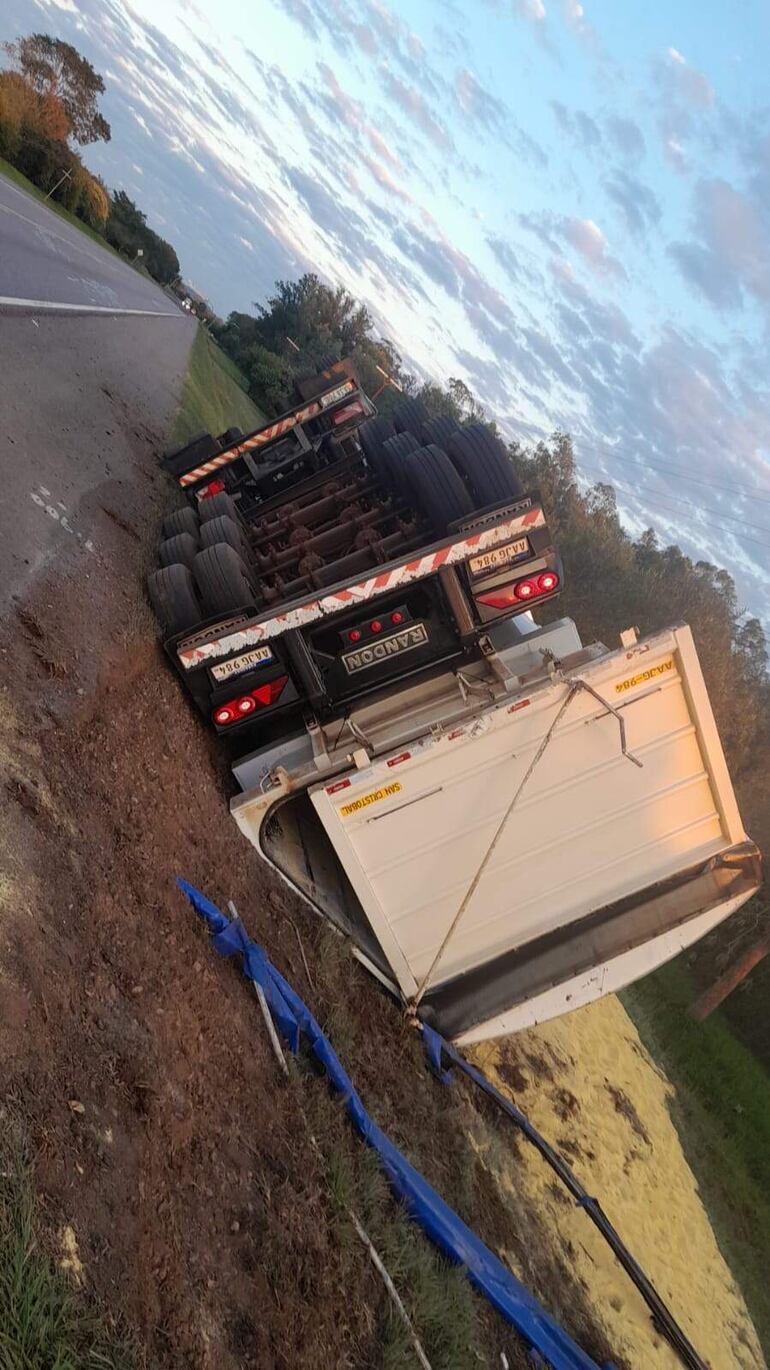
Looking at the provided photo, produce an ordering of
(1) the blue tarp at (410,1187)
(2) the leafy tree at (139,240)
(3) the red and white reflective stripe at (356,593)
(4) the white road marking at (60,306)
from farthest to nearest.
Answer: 1. (2) the leafy tree at (139,240)
2. (4) the white road marking at (60,306)
3. (3) the red and white reflective stripe at (356,593)
4. (1) the blue tarp at (410,1187)

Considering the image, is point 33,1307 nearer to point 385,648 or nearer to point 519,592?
point 385,648

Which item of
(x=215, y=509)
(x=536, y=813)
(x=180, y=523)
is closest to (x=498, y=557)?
(x=536, y=813)

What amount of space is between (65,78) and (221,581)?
33734 mm

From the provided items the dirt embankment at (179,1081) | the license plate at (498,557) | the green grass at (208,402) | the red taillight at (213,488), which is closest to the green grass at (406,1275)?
the dirt embankment at (179,1081)

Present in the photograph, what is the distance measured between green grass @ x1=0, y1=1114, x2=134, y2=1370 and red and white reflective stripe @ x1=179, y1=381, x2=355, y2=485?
804 cm

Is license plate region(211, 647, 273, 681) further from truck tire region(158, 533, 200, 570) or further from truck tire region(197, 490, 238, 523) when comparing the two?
truck tire region(197, 490, 238, 523)

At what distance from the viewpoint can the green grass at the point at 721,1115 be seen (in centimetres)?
887

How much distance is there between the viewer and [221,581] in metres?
5.34

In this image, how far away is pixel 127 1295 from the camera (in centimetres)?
240

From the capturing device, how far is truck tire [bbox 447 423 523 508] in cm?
590

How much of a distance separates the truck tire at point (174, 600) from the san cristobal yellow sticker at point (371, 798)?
5.78ft

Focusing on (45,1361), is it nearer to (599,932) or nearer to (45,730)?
(45,730)

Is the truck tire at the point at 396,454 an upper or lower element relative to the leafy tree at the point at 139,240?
lower

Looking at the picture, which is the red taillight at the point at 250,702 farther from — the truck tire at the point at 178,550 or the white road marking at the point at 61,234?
the white road marking at the point at 61,234
